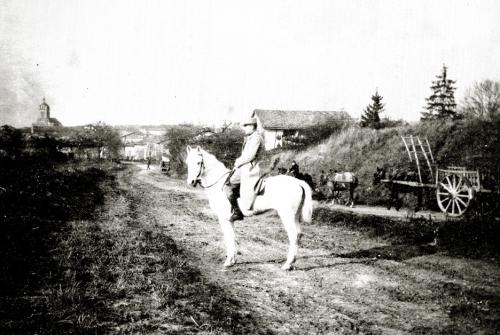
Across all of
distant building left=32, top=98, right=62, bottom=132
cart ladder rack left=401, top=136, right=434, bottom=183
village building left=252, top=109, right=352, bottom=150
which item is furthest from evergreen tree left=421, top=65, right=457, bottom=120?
distant building left=32, top=98, right=62, bottom=132

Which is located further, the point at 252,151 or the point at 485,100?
the point at 485,100

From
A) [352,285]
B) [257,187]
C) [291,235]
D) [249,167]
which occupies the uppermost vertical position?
[249,167]

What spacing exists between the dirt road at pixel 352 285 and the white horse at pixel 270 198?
624 mm

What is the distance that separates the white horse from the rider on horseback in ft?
0.64

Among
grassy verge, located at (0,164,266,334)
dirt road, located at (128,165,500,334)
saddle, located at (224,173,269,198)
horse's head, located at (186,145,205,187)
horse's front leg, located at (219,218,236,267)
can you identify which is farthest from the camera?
horse's head, located at (186,145,205,187)

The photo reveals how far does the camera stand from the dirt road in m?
5.07

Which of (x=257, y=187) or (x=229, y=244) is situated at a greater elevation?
(x=257, y=187)

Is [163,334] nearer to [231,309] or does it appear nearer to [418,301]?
[231,309]

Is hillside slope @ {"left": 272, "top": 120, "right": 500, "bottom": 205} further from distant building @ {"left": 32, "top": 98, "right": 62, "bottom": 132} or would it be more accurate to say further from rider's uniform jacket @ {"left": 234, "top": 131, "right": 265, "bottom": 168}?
distant building @ {"left": 32, "top": 98, "right": 62, "bottom": 132}

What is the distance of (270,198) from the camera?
775cm

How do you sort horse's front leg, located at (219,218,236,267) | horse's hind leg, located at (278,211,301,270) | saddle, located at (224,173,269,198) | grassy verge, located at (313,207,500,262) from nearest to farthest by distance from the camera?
1. horse's hind leg, located at (278,211,301,270)
2. saddle, located at (224,173,269,198)
3. horse's front leg, located at (219,218,236,267)
4. grassy verge, located at (313,207,500,262)

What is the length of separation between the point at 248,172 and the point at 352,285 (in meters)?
2.95

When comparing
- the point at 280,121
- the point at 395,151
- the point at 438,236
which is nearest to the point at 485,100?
the point at 395,151

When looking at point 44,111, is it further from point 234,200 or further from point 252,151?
point 252,151
